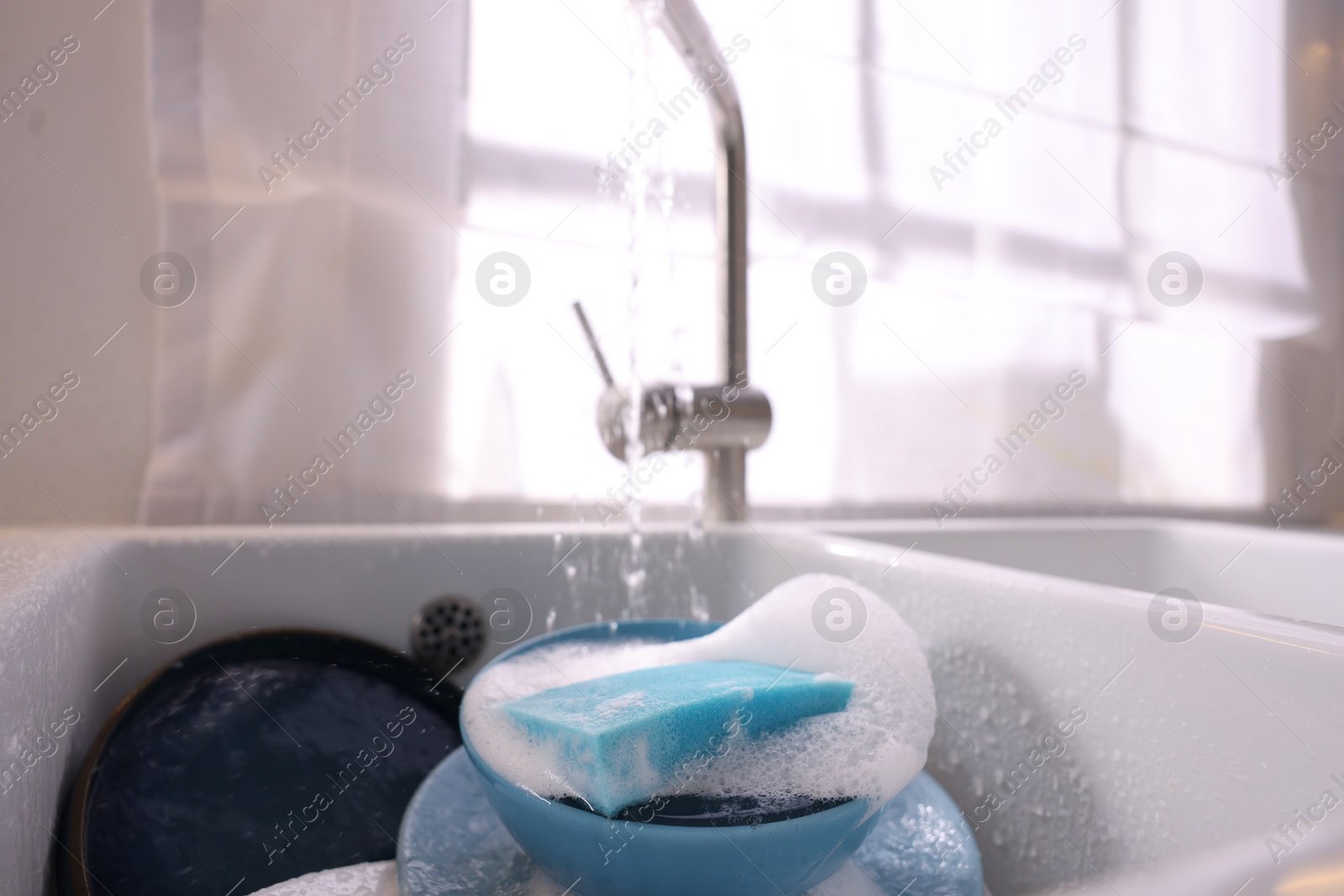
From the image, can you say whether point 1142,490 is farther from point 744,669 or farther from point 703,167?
point 744,669

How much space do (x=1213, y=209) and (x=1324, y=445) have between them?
0.47 metres

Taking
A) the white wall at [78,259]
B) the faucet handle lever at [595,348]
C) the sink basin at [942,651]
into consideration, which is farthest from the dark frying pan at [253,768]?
the white wall at [78,259]

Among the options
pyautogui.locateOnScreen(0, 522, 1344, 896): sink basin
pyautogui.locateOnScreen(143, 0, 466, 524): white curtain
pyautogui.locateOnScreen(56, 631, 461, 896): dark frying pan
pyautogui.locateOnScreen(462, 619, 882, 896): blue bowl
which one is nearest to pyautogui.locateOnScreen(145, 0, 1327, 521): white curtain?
pyautogui.locateOnScreen(143, 0, 466, 524): white curtain

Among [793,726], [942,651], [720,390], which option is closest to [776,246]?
[720,390]

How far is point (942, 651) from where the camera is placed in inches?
15.6

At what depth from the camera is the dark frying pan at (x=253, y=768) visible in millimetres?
339

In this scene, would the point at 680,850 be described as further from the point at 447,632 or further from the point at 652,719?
the point at 447,632

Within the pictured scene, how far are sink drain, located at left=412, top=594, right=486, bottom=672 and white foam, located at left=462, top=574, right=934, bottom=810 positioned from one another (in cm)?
18

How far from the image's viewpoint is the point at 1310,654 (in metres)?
0.25

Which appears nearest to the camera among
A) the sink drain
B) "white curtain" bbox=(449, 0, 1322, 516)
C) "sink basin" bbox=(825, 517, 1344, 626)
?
the sink drain

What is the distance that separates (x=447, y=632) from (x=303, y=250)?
1.38 feet

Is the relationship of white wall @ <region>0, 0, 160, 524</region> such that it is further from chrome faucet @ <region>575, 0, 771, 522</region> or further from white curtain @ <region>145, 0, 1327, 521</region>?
chrome faucet @ <region>575, 0, 771, 522</region>

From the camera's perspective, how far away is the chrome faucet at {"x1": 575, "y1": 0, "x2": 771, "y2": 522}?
0.56 metres

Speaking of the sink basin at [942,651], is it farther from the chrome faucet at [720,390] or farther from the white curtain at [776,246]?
the white curtain at [776,246]
